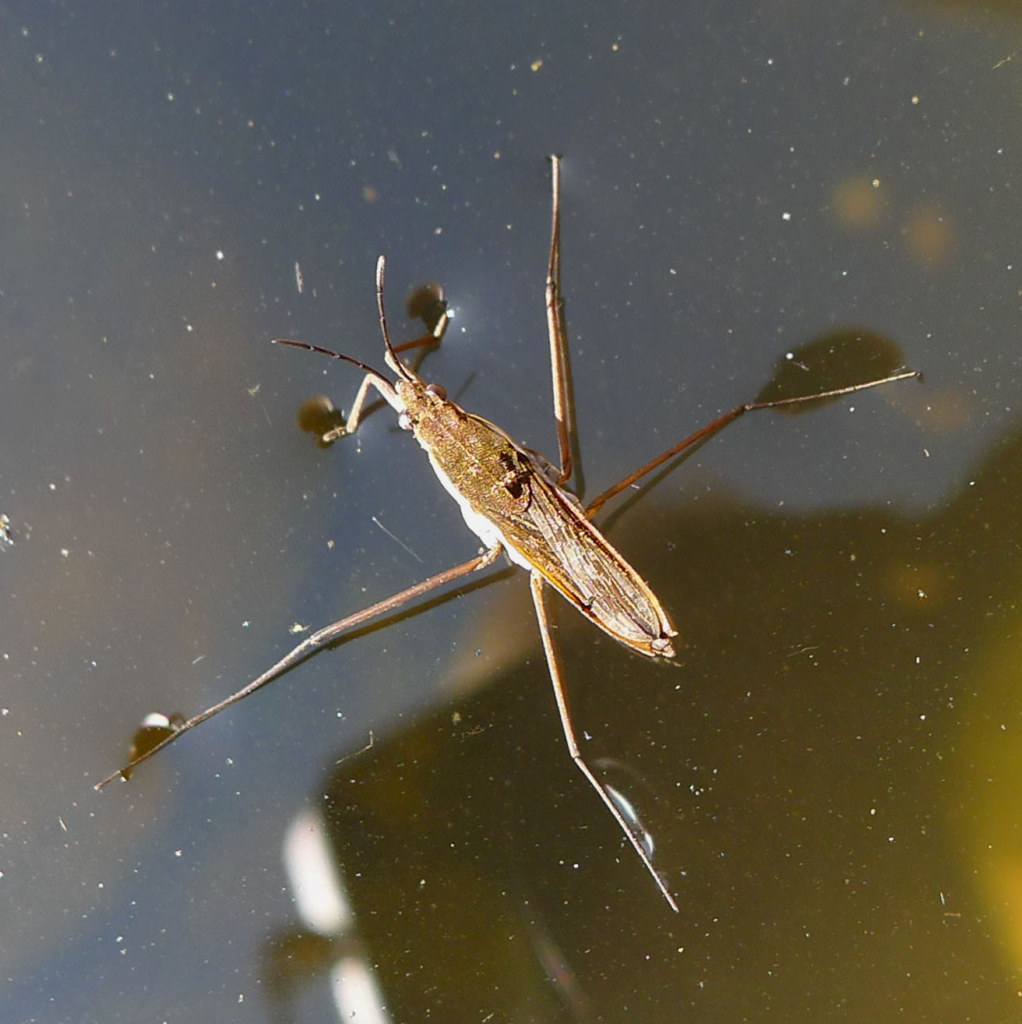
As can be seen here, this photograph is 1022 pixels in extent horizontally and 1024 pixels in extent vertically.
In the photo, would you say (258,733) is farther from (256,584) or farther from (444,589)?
(444,589)

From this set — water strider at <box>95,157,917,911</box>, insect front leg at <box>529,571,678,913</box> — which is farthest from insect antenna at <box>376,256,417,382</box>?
insect front leg at <box>529,571,678,913</box>

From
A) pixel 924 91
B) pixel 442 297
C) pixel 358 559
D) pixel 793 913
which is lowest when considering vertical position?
pixel 793 913

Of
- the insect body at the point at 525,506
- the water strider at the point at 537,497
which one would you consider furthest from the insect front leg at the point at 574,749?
the insect body at the point at 525,506

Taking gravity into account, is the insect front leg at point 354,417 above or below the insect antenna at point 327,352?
below

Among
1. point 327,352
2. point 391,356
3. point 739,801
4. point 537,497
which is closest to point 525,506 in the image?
point 537,497

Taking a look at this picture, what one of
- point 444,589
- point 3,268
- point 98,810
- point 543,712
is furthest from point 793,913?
point 3,268

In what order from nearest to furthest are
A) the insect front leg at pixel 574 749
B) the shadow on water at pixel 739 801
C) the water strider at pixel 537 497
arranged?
the water strider at pixel 537 497 < the insect front leg at pixel 574 749 < the shadow on water at pixel 739 801

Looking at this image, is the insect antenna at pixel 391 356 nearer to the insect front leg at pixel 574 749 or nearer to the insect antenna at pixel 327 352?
the insect antenna at pixel 327 352
